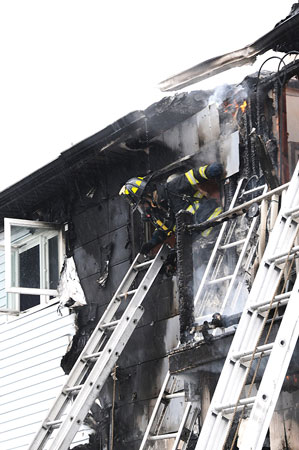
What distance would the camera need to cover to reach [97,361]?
12.1m

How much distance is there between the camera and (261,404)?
25.2 feet

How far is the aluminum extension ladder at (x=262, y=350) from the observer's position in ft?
25.3

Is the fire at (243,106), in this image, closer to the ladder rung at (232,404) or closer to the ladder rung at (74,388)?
the ladder rung at (74,388)

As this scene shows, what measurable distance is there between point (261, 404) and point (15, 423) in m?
8.18

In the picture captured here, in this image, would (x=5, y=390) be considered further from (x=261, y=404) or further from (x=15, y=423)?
(x=261, y=404)

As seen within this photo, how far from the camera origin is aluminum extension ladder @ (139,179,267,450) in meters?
10.7

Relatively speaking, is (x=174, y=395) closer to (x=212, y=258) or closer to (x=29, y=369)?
(x=212, y=258)

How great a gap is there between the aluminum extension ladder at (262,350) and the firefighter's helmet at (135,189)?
324cm

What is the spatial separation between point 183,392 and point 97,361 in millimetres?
1135

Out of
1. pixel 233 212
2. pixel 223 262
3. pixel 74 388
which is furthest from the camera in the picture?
pixel 74 388

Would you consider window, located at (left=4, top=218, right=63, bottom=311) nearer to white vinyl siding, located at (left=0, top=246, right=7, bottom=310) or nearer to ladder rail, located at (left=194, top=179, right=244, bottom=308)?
white vinyl siding, located at (left=0, top=246, right=7, bottom=310)

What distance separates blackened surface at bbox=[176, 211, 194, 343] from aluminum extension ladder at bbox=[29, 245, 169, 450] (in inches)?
60.6

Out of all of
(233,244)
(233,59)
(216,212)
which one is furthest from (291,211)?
(216,212)

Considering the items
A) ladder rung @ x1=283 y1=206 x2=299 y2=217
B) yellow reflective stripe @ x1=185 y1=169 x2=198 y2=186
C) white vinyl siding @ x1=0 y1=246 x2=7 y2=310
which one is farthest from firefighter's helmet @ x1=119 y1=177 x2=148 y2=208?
white vinyl siding @ x1=0 y1=246 x2=7 y2=310
